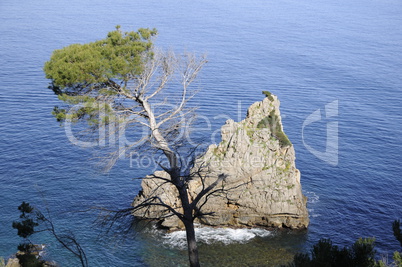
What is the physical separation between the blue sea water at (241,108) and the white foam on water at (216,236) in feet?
2.09

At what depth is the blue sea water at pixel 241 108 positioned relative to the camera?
39.8 metres

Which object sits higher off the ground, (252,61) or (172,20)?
(172,20)

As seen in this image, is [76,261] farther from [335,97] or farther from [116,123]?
[335,97]

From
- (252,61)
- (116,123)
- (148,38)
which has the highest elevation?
(252,61)

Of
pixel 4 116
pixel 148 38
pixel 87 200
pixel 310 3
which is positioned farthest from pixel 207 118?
pixel 310 3

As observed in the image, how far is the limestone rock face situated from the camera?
39.8 meters

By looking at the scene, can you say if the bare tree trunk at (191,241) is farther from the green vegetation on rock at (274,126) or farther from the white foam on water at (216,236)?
the green vegetation on rock at (274,126)

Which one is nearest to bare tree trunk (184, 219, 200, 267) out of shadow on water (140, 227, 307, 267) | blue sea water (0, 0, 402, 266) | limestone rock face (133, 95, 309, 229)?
blue sea water (0, 0, 402, 266)

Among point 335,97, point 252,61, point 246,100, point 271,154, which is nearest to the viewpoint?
point 271,154

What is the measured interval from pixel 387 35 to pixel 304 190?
85190 millimetres

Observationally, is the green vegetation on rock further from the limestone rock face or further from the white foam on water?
the white foam on water

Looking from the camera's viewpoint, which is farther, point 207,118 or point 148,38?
point 207,118

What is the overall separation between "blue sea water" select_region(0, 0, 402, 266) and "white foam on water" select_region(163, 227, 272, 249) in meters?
0.64

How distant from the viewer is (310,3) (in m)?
162
